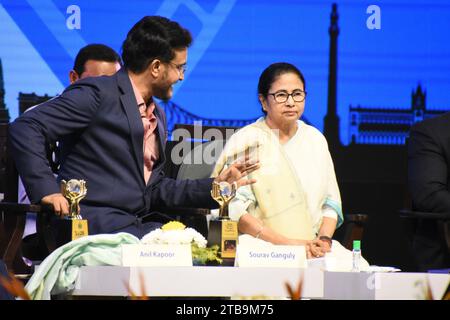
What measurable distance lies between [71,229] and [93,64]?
1.74 m

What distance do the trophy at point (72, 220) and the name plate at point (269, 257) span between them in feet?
1.84

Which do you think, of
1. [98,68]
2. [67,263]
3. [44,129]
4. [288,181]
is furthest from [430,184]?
[67,263]

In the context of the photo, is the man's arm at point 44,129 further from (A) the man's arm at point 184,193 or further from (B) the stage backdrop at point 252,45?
(B) the stage backdrop at point 252,45

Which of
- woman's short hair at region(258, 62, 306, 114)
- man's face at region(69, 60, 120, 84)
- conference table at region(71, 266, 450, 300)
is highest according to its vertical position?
man's face at region(69, 60, 120, 84)

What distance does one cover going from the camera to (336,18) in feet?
16.3

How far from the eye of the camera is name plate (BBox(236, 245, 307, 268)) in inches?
92.6

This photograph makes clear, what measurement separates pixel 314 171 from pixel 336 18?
54.5 inches

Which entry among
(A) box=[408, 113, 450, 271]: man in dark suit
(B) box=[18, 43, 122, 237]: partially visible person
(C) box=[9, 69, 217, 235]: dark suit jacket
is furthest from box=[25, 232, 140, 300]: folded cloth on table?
(A) box=[408, 113, 450, 271]: man in dark suit

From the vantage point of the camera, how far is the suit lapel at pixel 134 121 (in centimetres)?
310

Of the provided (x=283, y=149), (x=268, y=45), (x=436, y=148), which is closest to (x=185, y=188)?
(x=283, y=149)

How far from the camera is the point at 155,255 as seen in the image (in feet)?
7.58

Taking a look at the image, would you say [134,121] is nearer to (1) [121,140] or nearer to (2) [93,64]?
(1) [121,140]

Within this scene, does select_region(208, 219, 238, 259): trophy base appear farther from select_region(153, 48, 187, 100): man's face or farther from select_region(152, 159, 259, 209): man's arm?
select_region(153, 48, 187, 100): man's face

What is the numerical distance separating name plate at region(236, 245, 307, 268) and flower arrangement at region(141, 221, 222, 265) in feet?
0.66
